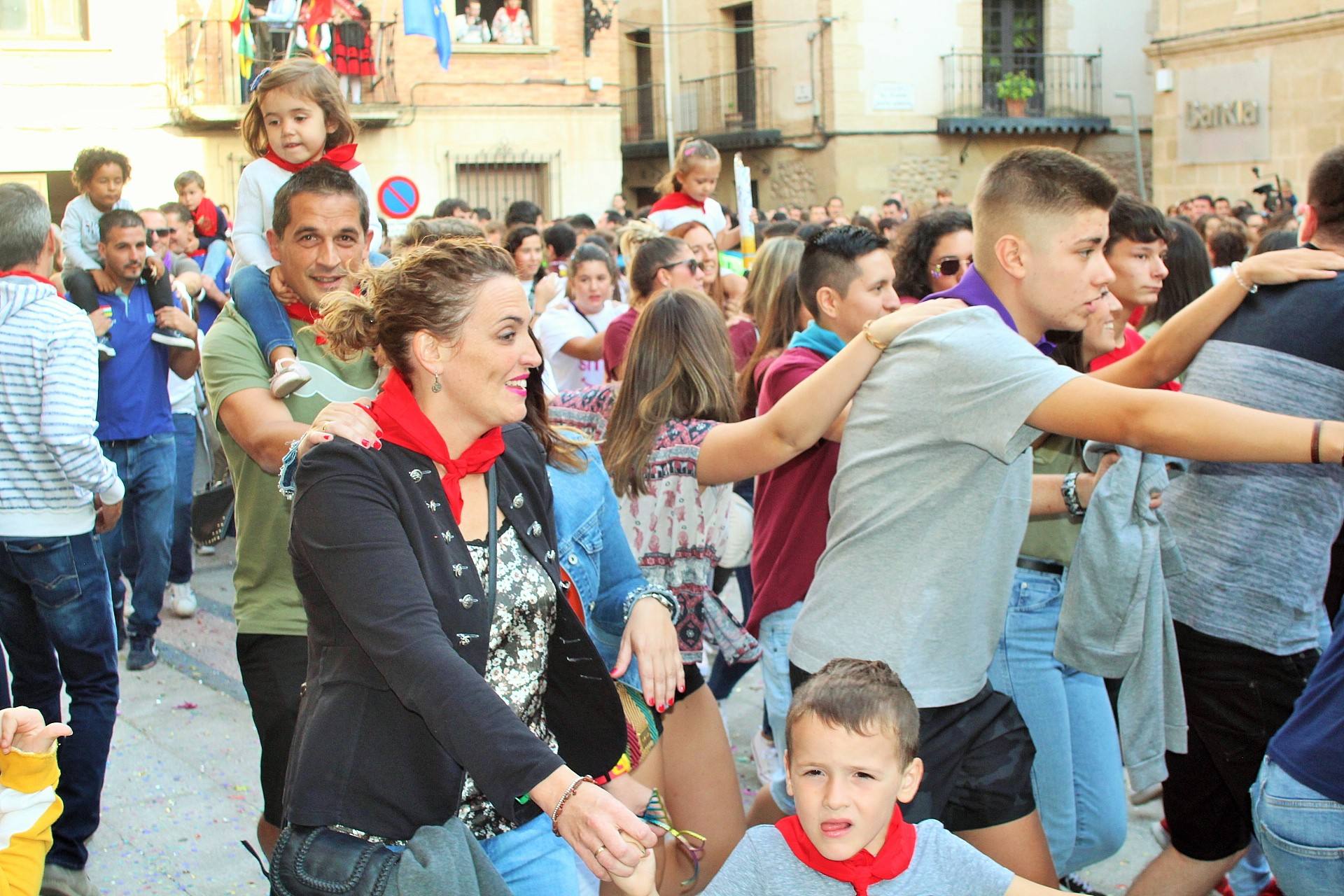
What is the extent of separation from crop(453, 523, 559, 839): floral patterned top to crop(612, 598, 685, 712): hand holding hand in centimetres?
28

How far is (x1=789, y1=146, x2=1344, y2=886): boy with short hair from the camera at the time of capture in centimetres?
288

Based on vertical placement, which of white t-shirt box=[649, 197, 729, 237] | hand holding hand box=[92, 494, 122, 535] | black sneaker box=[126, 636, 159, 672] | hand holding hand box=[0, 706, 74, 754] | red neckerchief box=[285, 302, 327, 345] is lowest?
black sneaker box=[126, 636, 159, 672]

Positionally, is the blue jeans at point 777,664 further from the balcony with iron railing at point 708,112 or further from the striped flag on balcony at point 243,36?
the balcony with iron railing at point 708,112

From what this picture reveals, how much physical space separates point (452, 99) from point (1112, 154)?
13.8 metres

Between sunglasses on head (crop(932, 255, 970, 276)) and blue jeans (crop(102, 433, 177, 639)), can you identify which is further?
blue jeans (crop(102, 433, 177, 639))

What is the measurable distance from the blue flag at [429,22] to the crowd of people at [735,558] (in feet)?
43.3

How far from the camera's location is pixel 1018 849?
309 centimetres

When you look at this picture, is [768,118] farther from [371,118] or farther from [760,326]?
[760,326]

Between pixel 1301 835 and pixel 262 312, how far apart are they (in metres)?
2.70

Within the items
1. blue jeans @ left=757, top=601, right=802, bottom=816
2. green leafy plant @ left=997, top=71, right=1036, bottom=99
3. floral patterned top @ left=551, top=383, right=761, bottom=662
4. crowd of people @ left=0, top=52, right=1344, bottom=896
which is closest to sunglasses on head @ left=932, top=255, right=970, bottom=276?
crowd of people @ left=0, top=52, right=1344, bottom=896

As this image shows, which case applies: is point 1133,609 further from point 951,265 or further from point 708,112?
point 708,112

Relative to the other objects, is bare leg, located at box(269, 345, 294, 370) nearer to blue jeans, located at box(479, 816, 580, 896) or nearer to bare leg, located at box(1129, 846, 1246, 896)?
blue jeans, located at box(479, 816, 580, 896)

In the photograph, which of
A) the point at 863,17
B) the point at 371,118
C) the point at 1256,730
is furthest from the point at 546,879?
the point at 863,17

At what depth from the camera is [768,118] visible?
26.3 m
